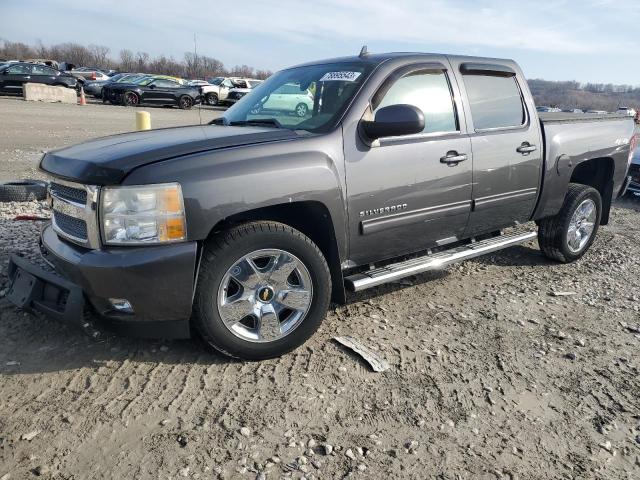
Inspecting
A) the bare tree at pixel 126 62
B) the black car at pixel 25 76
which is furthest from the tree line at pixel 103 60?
the black car at pixel 25 76

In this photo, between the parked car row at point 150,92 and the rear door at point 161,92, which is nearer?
the parked car row at point 150,92

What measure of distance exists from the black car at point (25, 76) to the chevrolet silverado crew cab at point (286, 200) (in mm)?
24667

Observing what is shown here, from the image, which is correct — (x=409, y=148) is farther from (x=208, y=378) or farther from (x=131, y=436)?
(x=131, y=436)

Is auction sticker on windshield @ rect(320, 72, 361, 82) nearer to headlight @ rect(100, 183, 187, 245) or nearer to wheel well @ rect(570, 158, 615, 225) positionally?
headlight @ rect(100, 183, 187, 245)

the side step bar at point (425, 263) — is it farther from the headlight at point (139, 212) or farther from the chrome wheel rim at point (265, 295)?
the headlight at point (139, 212)

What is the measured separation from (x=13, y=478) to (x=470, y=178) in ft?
11.1

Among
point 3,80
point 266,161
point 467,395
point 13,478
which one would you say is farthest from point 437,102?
point 3,80

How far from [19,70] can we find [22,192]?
877 inches

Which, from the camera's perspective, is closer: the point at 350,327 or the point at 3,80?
the point at 350,327

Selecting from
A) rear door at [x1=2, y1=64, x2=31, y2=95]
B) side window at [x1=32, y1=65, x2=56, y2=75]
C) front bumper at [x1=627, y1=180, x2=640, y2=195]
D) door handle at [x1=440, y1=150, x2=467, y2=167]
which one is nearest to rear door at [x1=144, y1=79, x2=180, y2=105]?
side window at [x1=32, y1=65, x2=56, y2=75]

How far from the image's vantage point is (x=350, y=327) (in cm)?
362

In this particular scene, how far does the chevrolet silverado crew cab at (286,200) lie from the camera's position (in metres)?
2.65

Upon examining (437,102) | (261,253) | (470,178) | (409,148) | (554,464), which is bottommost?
(554,464)

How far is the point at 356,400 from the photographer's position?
109 inches
